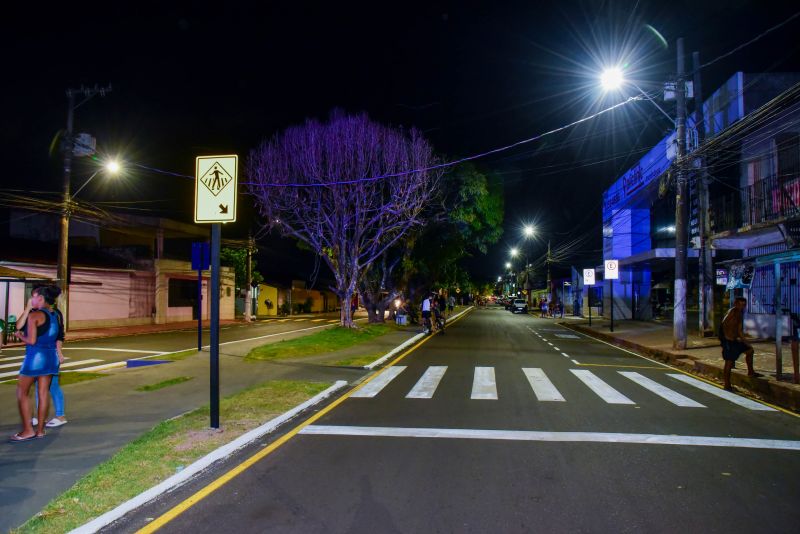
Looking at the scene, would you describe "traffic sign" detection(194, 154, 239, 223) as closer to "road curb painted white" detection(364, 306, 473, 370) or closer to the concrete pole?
"road curb painted white" detection(364, 306, 473, 370)

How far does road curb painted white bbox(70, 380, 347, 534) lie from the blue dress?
2.42m

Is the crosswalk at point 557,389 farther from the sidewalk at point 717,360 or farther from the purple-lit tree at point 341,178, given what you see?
the purple-lit tree at point 341,178

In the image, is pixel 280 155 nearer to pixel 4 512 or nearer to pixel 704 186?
pixel 704 186

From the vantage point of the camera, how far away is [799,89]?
35.3ft

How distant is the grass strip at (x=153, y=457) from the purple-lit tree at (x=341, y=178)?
39.8 feet

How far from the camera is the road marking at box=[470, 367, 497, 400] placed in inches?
377

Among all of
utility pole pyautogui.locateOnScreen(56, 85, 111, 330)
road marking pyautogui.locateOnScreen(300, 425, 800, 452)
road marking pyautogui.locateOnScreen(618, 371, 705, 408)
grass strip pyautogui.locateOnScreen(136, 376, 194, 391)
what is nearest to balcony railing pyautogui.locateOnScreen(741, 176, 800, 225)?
road marking pyautogui.locateOnScreen(618, 371, 705, 408)

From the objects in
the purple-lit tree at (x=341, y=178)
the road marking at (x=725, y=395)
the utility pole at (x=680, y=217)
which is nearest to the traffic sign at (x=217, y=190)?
the road marking at (x=725, y=395)

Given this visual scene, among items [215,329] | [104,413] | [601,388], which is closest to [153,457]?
[215,329]

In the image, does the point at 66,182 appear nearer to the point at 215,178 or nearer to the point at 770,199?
the point at 215,178

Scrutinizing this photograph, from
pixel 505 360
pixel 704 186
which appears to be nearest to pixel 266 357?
pixel 505 360

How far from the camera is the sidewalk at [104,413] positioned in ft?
16.5

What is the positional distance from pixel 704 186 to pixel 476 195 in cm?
976

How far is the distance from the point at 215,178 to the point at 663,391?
28.4 feet
